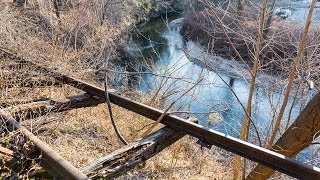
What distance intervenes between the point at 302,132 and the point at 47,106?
3269 millimetres

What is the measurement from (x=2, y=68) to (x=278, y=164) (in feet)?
16.6

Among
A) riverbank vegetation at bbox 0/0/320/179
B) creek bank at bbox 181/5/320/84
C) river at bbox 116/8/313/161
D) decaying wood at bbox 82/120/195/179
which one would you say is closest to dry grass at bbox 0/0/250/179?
riverbank vegetation at bbox 0/0/320/179

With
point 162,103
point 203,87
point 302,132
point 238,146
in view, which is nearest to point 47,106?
point 238,146

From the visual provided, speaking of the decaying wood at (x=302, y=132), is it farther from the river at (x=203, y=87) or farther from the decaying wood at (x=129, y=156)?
the decaying wood at (x=129, y=156)

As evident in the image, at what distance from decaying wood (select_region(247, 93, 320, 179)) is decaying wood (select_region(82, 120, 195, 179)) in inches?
63.8

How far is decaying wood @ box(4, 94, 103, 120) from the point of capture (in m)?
3.88

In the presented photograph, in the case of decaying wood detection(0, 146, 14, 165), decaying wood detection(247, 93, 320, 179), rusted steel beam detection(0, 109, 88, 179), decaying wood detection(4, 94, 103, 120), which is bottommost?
decaying wood detection(0, 146, 14, 165)

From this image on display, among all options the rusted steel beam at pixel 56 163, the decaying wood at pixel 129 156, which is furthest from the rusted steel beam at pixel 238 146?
the rusted steel beam at pixel 56 163

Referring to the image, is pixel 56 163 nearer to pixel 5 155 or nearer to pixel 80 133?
pixel 5 155

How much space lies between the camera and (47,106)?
418 centimetres

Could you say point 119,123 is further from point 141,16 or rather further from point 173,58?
point 141,16

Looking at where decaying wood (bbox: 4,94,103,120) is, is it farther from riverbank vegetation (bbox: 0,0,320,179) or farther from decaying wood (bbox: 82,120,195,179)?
decaying wood (bbox: 82,120,195,179)

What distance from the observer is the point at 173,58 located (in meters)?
19.0

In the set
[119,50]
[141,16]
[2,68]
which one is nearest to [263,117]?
[2,68]
